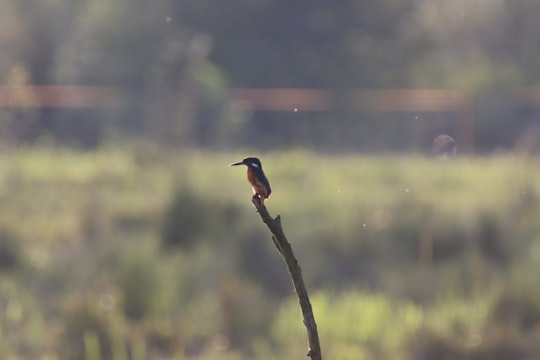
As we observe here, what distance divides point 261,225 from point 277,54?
1334cm

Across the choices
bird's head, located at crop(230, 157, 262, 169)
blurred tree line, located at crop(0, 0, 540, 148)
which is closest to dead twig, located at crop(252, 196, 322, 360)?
bird's head, located at crop(230, 157, 262, 169)

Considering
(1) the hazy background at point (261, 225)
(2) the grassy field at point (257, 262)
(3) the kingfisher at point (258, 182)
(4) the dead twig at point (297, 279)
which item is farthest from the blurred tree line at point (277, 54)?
(4) the dead twig at point (297, 279)

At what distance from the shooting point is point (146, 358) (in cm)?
558

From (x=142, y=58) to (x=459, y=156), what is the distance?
9658 mm

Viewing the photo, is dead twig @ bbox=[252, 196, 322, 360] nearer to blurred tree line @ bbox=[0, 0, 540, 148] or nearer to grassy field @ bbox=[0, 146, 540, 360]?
grassy field @ bbox=[0, 146, 540, 360]

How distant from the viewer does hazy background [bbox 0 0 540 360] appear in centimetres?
591

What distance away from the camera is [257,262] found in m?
7.50

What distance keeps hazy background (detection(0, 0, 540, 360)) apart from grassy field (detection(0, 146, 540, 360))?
0.02 meters

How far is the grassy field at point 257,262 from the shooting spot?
19.0 feet

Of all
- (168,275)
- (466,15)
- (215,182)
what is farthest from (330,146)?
(168,275)

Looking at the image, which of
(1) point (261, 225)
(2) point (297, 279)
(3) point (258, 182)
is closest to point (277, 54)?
(1) point (261, 225)

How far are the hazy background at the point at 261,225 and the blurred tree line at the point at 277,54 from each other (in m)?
0.08

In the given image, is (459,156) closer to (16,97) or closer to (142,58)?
(16,97)

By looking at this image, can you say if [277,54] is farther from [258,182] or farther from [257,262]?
[258,182]
